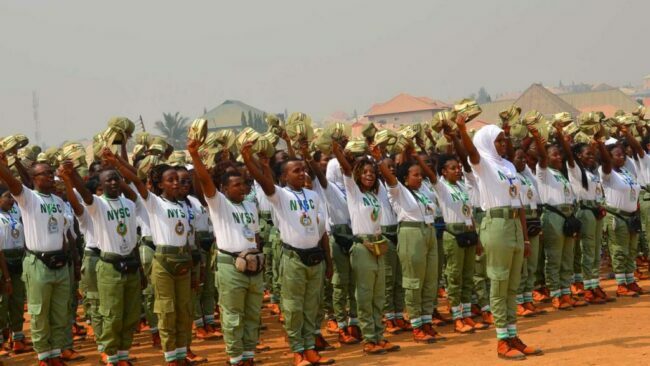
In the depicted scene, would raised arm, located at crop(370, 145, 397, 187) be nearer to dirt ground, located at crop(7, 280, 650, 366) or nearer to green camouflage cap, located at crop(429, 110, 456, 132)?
green camouflage cap, located at crop(429, 110, 456, 132)

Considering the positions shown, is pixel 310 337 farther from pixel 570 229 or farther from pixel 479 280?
pixel 570 229

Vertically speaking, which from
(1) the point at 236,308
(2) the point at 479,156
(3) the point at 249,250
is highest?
(2) the point at 479,156

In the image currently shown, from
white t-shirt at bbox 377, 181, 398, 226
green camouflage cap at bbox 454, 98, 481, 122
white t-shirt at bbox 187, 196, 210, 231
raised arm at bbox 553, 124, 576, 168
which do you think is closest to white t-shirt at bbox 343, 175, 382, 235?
white t-shirt at bbox 377, 181, 398, 226

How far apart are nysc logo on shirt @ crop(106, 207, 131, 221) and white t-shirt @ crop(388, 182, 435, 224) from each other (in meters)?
3.28

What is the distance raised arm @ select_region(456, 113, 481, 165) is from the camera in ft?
28.2

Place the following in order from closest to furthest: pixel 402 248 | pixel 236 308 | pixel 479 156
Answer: pixel 236 308 < pixel 479 156 < pixel 402 248

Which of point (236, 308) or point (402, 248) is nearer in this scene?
point (236, 308)

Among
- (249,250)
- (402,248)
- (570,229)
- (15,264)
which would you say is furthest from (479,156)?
(15,264)

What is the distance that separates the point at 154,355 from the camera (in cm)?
1023

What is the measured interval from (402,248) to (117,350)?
12.3ft

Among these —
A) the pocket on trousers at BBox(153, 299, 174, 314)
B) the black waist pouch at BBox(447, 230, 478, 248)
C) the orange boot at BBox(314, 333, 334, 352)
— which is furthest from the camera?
the black waist pouch at BBox(447, 230, 478, 248)

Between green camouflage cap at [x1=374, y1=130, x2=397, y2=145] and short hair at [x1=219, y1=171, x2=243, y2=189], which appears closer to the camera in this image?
short hair at [x1=219, y1=171, x2=243, y2=189]

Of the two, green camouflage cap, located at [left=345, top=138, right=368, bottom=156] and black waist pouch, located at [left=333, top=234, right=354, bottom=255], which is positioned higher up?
green camouflage cap, located at [left=345, top=138, right=368, bottom=156]

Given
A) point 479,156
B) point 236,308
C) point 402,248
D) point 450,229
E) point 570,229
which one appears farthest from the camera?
point 570,229
